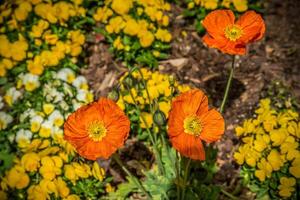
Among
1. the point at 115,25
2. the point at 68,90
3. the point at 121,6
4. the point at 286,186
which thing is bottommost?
the point at 286,186

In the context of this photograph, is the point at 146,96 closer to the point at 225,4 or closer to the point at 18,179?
the point at 18,179

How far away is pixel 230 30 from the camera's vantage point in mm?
2242

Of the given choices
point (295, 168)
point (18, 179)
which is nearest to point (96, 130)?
Answer: point (18, 179)

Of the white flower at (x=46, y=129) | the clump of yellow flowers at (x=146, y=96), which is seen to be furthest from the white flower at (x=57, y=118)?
the clump of yellow flowers at (x=146, y=96)

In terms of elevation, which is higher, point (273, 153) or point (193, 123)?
point (193, 123)

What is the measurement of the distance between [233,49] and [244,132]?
33.5 inches

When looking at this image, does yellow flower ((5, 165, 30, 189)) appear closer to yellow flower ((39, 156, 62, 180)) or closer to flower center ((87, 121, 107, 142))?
yellow flower ((39, 156, 62, 180))

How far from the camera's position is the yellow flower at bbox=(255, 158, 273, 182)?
2.52 metres

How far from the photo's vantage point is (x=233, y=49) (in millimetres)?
2041

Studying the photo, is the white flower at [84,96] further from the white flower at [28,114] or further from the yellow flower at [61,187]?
the yellow flower at [61,187]

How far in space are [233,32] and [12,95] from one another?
1640mm

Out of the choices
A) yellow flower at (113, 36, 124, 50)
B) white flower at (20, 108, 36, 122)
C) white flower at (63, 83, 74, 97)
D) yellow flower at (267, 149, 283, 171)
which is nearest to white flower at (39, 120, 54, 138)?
white flower at (20, 108, 36, 122)

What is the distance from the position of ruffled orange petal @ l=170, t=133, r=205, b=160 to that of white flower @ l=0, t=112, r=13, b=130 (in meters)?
1.50

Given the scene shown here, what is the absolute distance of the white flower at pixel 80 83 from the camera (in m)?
3.18
